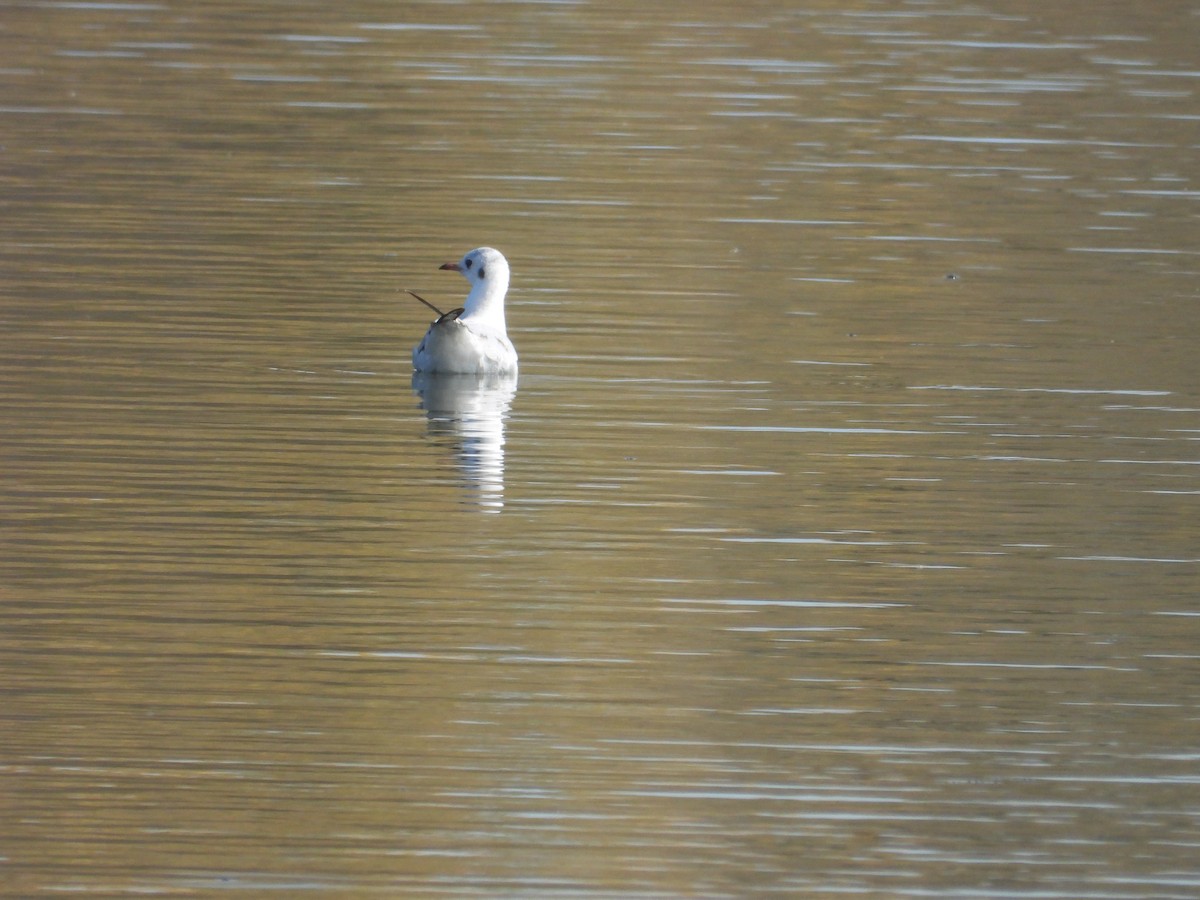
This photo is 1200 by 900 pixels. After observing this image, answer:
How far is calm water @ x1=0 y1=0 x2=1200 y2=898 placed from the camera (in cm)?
655

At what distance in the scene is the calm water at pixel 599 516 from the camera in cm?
655

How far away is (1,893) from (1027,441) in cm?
609

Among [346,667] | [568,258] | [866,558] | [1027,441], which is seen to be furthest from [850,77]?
[346,667]

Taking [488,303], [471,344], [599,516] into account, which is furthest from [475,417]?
[599,516]

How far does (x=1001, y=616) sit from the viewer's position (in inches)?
334

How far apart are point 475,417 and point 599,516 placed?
6.75 feet

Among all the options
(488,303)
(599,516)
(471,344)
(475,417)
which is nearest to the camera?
(599,516)

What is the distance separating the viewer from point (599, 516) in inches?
376

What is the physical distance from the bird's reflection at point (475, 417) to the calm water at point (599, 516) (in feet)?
0.11

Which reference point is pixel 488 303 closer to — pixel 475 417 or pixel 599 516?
pixel 475 417

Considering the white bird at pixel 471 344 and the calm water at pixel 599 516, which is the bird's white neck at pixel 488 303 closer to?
the white bird at pixel 471 344

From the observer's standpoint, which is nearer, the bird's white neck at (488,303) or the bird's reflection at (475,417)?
the bird's reflection at (475,417)

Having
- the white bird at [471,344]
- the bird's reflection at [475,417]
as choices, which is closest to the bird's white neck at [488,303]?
the white bird at [471,344]

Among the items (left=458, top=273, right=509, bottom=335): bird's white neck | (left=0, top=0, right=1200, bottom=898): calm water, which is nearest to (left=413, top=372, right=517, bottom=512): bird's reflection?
(left=0, top=0, right=1200, bottom=898): calm water
